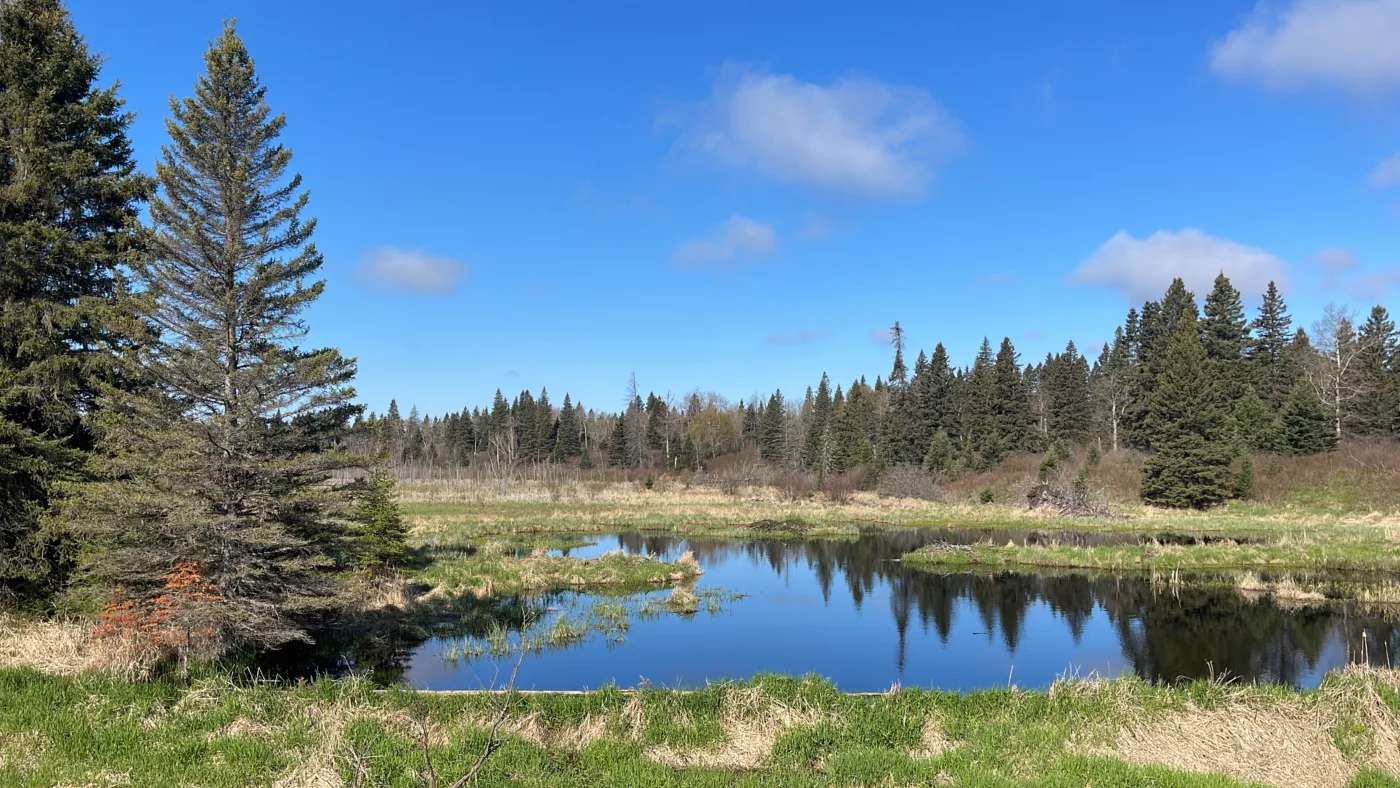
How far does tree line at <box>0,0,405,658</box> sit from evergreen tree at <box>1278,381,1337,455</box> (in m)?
53.9

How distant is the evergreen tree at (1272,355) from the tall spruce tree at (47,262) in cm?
6803

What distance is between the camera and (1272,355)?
209ft

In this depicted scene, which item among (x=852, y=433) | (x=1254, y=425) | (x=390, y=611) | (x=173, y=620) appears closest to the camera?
(x=173, y=620)

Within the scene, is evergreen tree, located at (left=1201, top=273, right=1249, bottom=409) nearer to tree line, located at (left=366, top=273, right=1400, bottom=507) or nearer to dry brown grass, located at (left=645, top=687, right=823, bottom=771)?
tree line, located at (left=366, top=273, right=1400, bottom=507)

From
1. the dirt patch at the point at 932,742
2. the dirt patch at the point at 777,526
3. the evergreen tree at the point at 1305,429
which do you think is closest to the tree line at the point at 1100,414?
the evergreen tree at the point at 1305,429

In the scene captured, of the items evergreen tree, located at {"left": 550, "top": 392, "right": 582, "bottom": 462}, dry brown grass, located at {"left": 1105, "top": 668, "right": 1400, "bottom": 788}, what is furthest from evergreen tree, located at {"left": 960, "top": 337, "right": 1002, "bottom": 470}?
dry brown grass, located at {"left": 1105, "top": 668, "right": 1400, "bottom": 788}

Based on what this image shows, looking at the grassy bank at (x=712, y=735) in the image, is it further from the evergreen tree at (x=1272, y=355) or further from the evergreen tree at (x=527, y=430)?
the evergreen tree at (x=527, y=430)

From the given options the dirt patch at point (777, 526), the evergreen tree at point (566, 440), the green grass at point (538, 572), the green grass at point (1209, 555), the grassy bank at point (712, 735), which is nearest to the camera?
the grassy bank at point (712, 735)

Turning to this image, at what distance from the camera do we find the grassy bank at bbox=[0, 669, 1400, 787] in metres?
7.27

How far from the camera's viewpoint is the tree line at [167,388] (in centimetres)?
1156

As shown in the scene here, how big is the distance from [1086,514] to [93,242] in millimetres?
44826

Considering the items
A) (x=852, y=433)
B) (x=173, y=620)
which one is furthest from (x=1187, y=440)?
(x=173, y=620)

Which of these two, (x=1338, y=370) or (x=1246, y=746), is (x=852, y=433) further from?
(x=1246, y=746)

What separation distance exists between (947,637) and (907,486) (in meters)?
38.9
